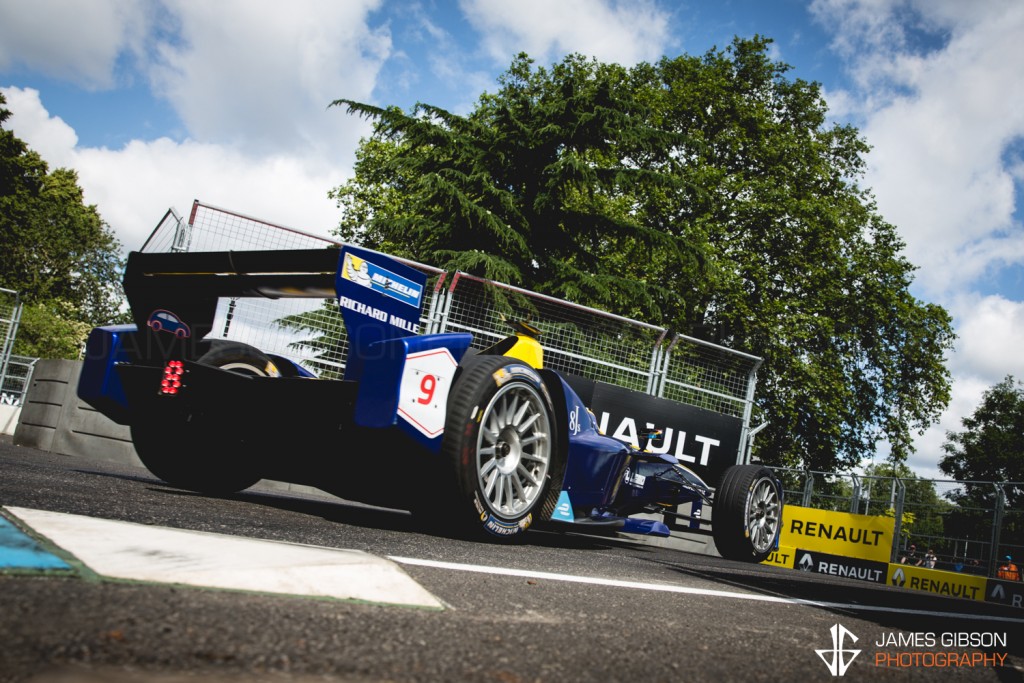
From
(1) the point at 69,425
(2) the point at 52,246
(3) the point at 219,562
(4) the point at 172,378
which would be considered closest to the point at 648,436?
(4) the point at 172,378

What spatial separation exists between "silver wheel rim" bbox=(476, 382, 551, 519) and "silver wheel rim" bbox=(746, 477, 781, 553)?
10.8 feet

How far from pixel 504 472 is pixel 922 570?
9.25m

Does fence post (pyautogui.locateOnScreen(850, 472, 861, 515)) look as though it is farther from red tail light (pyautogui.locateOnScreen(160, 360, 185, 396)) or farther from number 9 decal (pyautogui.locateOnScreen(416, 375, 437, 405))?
red tail light (pyautogui.locateOnScreen(160, 360, 185, 396))

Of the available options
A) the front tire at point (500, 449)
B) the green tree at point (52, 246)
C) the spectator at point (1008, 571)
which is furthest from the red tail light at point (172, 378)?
the green tree at point (52, 246)

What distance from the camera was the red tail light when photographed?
4.32 metres

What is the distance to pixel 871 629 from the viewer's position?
3145mm

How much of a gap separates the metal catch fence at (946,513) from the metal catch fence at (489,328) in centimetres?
343

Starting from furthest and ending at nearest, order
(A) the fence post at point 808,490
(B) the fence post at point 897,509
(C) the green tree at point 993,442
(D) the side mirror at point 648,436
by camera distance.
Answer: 1. (C) the green tree at point 993,442
2. (A) the fence post at point 808,490
3. (B) the fence post at point 897,509
4. (D) the side mirror at point 648,436

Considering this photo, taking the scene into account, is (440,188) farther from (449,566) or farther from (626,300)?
(449,566)

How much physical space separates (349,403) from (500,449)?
37.4 inches

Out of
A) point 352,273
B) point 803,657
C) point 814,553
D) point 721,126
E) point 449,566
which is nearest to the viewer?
point 803,657

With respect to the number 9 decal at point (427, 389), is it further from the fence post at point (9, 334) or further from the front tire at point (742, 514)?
the fence post at point (9, 334)

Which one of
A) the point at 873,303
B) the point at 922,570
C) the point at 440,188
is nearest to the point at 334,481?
the point at 922,570

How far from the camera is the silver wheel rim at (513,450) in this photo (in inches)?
168
